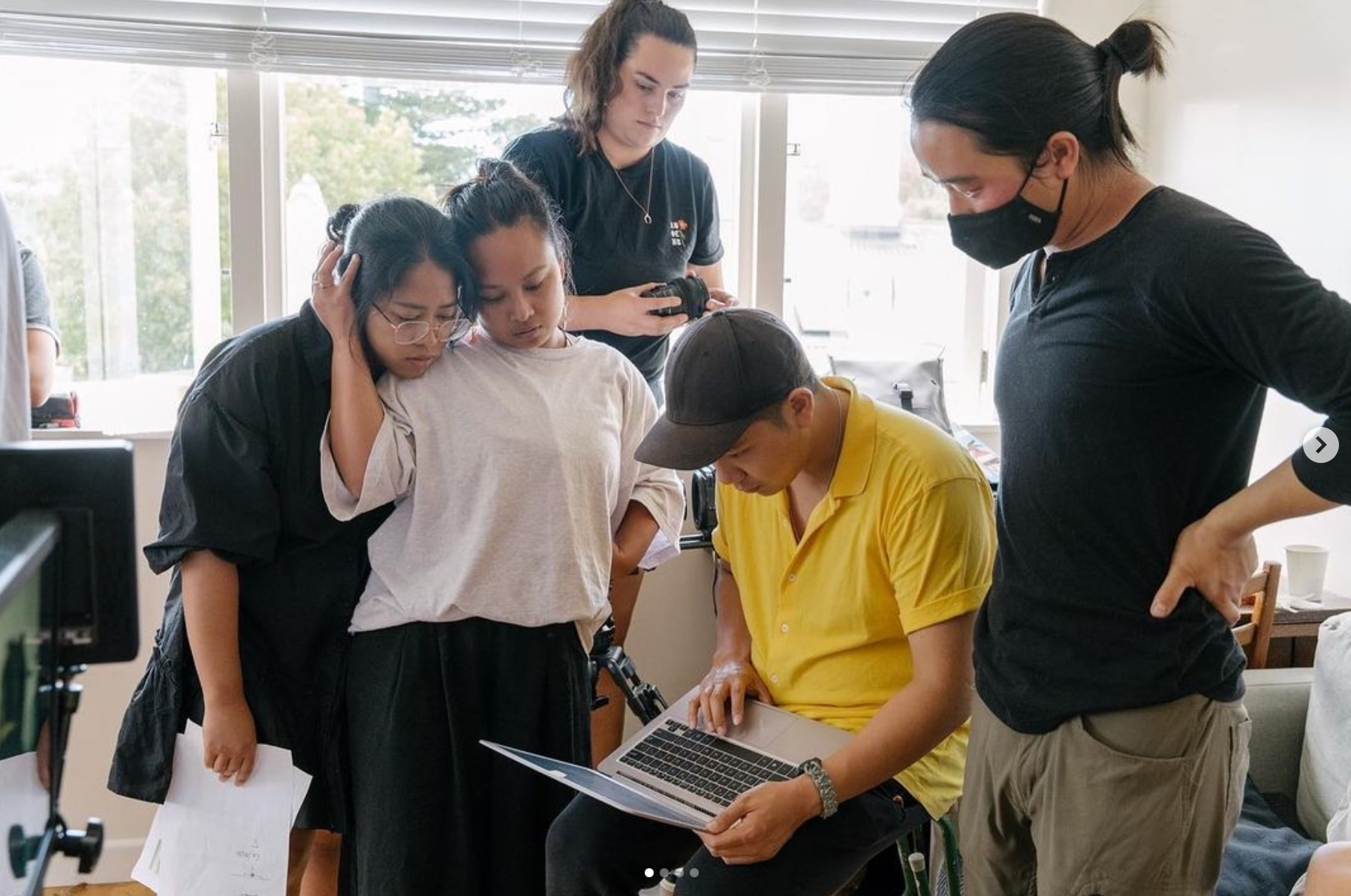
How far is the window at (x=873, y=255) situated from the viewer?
2965mm

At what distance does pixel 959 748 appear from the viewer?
1.66 meters

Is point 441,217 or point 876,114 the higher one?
point 876,114

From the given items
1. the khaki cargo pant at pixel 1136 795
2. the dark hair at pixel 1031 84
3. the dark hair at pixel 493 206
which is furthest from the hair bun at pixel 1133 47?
the dark hair at pixel 493 206

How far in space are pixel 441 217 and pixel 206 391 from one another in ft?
1.19

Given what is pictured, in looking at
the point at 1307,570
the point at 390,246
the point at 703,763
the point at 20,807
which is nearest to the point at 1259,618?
the point at 1307,570

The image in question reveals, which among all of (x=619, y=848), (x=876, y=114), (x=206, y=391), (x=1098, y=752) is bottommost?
(x=619, y=848)

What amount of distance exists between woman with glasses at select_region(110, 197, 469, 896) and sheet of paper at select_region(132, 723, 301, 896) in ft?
0.07

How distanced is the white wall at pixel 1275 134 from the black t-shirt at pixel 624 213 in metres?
1.14

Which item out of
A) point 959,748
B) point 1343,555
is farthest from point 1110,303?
point 1343,555

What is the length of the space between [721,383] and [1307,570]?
154 centimetres

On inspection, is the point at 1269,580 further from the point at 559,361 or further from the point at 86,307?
the point at 86,307

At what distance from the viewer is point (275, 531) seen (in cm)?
155

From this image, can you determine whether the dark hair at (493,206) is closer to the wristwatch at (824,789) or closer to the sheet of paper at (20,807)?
the wristwatch at (824,789)

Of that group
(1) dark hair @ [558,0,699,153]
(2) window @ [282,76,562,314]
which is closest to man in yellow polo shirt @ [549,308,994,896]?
(1) dark hair @ [558,0,699,153]
